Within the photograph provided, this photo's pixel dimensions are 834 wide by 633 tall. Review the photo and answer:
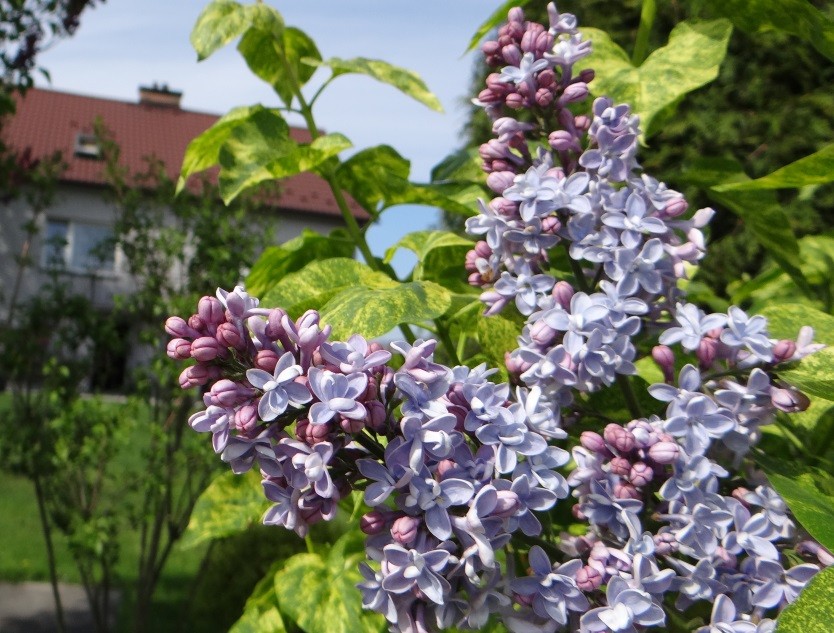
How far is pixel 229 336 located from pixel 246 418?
0.21 feet

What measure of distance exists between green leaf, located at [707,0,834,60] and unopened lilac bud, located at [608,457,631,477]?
0.62 meters

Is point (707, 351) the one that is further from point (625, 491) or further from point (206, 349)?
point (206, 349)

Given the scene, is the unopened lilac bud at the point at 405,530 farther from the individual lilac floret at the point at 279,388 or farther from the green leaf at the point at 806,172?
the green leaf at the point at 806,172

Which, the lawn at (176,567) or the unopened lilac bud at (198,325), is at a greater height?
the unopened lilac bud at (198,325)

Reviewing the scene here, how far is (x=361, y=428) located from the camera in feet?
2.15

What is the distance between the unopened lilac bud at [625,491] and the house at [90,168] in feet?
51.3

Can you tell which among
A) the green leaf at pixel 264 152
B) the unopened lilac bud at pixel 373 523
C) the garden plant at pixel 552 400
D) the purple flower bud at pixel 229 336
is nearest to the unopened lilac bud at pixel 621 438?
the garden plant at pixel 552 400

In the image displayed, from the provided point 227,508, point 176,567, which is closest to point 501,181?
point 227,508

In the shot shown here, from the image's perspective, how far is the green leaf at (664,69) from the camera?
1.07 m

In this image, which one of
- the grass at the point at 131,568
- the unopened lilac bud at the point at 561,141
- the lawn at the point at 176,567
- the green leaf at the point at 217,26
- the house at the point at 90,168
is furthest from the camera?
the house at the point at 90,168

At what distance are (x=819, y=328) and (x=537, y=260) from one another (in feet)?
1.05

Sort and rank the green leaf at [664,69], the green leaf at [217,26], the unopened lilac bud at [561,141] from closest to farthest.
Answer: the unopened lilac bud at [561,141]
the green leaf at [664,69]
the green leaf at [217,26]

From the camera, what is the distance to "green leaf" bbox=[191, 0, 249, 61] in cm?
119

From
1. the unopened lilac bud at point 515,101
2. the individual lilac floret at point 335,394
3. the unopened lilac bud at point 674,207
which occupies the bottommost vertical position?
the individual lilac floret at point 335,394
